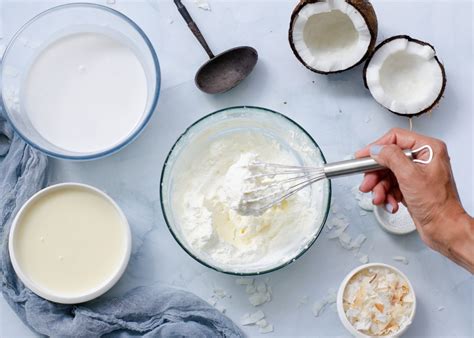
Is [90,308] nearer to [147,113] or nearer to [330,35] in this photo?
[147,113]

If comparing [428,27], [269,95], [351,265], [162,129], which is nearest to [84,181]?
[162,129]

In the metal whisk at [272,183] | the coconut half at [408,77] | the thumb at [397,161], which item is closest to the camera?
the thumb at [397,161]

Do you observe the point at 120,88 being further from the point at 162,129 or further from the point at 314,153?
the point at 314,153

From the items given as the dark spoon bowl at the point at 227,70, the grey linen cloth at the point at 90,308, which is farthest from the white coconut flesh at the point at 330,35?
the grey linen cloth at the point at 90,308

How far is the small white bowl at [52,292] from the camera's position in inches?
64.2

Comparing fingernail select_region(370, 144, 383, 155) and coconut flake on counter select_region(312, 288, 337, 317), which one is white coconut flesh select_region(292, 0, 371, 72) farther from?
coconut flake on counter select_region(312, 288, 337, 317)

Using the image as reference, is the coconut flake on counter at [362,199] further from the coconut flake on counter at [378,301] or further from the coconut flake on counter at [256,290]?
the coconut flake on counter at [256,290]

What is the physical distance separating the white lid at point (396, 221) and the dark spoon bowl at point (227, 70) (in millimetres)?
452

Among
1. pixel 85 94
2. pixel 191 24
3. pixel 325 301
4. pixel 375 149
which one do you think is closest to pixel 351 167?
pixel 375 149

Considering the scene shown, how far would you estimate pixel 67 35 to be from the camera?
1734 mm

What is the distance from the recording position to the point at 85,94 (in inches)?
66.7

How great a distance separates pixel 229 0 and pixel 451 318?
0.94 meters

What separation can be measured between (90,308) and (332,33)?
0.86m

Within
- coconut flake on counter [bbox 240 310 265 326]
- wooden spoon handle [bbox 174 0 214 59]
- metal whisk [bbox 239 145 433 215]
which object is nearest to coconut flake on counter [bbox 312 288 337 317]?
coconut flake on counter [bbox 240 310 265 326]
